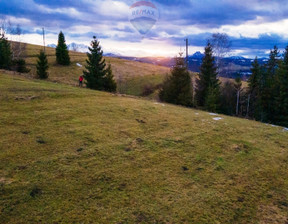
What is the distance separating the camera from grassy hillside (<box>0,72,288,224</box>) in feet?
16.8

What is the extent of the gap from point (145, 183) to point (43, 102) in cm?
977

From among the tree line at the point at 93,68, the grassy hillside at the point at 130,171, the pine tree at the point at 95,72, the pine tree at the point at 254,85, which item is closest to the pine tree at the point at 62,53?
the tree line at the point at 93,68

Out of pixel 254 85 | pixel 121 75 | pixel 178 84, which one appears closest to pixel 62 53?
pixel 121 75

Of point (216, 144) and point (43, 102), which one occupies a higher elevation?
point (43, 102)

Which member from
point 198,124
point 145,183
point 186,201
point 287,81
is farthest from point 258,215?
point 287,81

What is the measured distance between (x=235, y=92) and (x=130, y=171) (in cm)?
4197

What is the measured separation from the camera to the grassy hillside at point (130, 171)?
16.8 feet

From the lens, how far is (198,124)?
12977 millimetres

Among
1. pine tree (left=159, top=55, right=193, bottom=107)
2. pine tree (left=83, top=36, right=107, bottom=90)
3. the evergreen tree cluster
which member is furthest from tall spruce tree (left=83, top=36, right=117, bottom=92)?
the evergreen tree cluster

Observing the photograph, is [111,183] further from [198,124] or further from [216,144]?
[198,124]

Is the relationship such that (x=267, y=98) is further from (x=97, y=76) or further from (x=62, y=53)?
(x=62, y=53)

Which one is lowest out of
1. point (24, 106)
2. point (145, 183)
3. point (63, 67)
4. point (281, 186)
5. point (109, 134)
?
point (281, 186)

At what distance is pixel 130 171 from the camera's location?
6.82m

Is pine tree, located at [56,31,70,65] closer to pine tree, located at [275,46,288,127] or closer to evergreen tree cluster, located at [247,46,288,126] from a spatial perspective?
evergreen tree cluster, located at [247,46,288,126]
